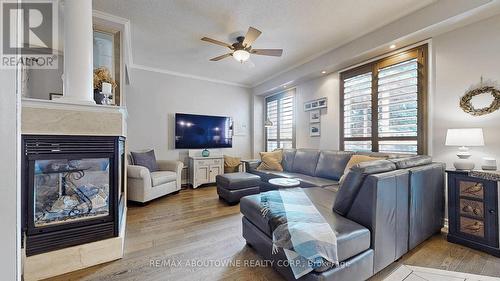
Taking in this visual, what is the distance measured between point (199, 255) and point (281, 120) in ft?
13.3

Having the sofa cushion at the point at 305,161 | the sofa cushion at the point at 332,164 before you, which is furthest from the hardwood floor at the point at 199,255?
the sofa cushion at the point at 305,161

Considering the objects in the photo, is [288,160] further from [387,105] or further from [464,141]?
[464,141]

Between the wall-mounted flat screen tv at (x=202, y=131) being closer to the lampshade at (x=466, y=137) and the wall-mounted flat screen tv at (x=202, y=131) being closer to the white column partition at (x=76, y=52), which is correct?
the white column partition at (x=76, y=52)

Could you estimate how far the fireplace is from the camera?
5.49 ft

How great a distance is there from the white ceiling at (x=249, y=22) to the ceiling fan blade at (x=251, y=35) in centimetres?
24

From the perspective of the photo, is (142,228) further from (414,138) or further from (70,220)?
(414,138)

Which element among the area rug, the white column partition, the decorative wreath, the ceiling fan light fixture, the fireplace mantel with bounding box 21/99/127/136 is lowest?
the area rug

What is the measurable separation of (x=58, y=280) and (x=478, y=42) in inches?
183

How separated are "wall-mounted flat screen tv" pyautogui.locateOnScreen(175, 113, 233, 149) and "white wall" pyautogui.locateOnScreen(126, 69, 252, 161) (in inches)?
6.6

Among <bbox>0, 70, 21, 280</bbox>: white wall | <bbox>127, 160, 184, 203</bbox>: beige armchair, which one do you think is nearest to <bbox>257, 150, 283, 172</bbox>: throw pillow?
<bbox>127, 160, 184, 203</bbox>: beige armchair

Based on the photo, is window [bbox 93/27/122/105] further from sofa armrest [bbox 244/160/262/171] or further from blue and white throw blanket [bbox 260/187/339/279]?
sofa armrest [bbox 244/160/262/171]

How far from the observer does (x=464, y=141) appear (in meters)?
2.16

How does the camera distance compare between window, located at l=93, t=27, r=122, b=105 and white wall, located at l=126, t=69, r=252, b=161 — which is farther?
white wall, located at l=126, t=69, r=252, b=161

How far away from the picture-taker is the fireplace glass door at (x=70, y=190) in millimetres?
1740
